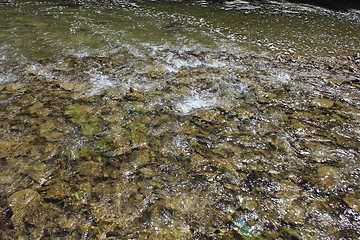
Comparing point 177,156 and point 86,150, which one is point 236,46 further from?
point 86,150

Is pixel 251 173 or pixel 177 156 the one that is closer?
pixel 251 173

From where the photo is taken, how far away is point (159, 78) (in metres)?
4.71

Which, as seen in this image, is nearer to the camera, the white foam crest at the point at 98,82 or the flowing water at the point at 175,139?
the flowing water at the point at 175,139

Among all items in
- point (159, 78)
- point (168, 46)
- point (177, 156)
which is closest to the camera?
point (177, 156)

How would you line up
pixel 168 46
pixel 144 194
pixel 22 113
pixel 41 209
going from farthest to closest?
pixel 168 46
pixel 22 113
pixel 144 194
pixel 41 209

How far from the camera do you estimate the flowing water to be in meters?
2.24

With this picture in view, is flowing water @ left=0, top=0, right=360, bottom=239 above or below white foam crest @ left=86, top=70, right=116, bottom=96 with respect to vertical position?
above

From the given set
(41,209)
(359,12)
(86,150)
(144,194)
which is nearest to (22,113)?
(86,150)

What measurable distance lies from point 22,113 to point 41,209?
180 centimetres

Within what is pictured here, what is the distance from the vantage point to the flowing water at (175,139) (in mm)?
2236

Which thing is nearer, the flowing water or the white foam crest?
the flowing water

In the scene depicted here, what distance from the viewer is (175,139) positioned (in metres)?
3.18

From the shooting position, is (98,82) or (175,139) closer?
(175,139)

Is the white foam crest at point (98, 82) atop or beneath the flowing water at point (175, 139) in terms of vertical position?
beneath
